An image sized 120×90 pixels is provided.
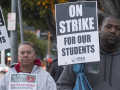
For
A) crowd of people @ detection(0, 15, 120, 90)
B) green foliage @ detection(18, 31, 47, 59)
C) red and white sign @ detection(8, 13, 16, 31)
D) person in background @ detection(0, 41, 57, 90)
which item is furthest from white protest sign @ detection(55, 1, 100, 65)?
green foliage @ detection(18, 31, 47, 59)

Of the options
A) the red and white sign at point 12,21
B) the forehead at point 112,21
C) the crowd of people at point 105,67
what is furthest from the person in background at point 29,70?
the red and white sign at point 12,21

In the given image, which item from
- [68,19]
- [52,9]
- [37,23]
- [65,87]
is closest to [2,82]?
[65,87]

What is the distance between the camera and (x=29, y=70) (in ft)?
12.3

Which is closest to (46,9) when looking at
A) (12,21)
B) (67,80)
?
(12,21)

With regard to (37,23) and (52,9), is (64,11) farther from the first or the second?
(37,23)

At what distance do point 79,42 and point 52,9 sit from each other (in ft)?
35.0

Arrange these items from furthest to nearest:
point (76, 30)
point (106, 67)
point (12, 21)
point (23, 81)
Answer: point (12, 21)
point (23, 81)
point (76, 30)
point (106, 67)

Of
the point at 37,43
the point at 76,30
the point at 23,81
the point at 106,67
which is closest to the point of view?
the point at 106,67

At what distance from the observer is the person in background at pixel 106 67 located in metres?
3.14

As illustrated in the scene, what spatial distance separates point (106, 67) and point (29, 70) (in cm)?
103

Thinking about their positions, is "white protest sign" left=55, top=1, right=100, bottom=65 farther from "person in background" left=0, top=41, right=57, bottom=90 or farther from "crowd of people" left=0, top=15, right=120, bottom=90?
Answer: "person in background" left=0, top=41, right=57, bottom=90

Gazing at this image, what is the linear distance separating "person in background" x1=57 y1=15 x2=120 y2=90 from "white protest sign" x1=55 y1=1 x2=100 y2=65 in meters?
0.11

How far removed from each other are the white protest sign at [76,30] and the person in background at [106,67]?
0.37 ft

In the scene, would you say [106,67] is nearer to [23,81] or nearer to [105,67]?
[105,67]
